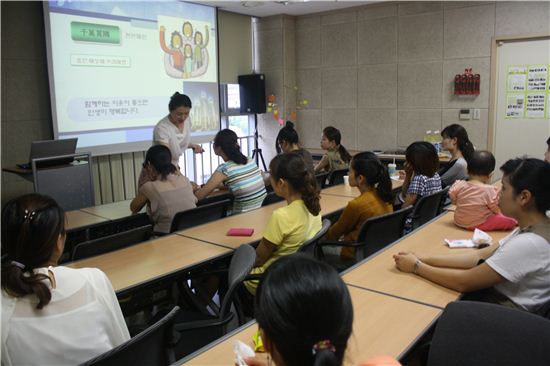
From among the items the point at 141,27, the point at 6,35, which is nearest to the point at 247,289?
the point at 6,35

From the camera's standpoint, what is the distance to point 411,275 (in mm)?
1937

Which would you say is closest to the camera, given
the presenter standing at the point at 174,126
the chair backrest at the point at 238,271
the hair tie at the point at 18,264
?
the hair tie at the point at 18,264

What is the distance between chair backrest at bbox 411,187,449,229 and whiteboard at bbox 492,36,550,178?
297 cm

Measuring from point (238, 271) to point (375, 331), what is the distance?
0.61 m

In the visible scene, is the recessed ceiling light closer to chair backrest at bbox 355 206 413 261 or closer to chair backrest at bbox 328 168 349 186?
chair backrest at bbox 328 168 349 186

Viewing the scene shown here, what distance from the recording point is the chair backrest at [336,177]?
457cm

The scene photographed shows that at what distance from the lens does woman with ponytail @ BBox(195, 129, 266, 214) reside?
3.52 meters

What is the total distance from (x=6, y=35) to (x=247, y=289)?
4054 millimetres

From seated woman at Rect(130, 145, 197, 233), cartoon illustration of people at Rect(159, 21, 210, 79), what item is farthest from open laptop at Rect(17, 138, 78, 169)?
cartoon illustration of people at Rect(159, 21, 210, 79)

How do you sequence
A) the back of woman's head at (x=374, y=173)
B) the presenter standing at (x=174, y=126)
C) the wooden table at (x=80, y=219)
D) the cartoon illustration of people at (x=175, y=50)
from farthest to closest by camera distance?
the cartoon illustration of people at (x=175, y=50)
the presenter standing at (x=174, y=126)
the wooden table at (x=80, y=219)
the back of woman's head at (x=374, y=173)

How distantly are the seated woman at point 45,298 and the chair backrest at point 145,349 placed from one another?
0.16 meters

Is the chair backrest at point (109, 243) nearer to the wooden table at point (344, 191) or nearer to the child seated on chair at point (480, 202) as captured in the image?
the wooden table at point (344, 191)

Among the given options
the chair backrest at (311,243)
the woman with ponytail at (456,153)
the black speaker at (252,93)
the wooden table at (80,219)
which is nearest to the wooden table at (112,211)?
the wooden table at (80,219)

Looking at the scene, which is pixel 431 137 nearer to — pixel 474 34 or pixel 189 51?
pixel 474 34
